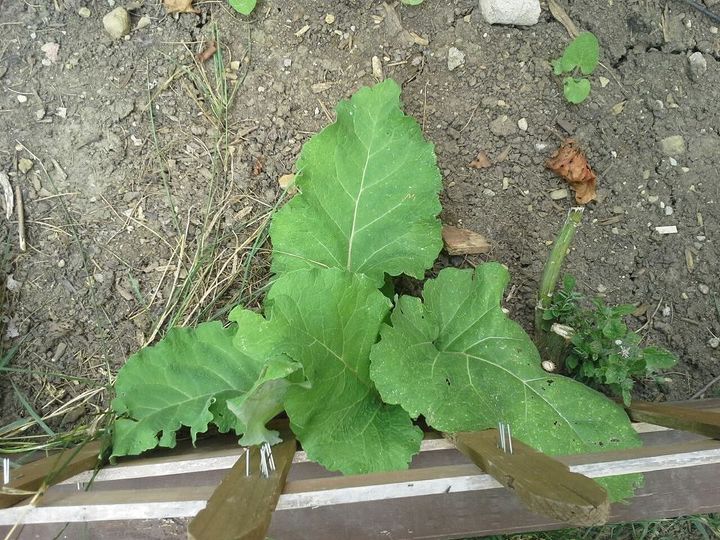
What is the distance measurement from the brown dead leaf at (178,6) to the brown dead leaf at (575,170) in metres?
1.38

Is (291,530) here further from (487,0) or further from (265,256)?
(487,0)

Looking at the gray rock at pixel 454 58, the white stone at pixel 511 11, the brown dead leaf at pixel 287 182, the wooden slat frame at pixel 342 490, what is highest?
the white stone at pixel 511 11

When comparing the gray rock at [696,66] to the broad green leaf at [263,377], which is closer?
the broad green leaf at [263,377]

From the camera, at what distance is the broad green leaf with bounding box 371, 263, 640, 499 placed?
5.25 ft

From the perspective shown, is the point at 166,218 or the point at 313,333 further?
the point at 166,218

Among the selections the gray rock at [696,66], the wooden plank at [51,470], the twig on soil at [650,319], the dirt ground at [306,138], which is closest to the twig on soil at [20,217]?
the dirt ground at [306,138]

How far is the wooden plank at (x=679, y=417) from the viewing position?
147 cm

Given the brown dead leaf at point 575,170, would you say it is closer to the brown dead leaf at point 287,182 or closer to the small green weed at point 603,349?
the small green weed at point 603,349

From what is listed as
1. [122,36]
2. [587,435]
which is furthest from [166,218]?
[587,435]

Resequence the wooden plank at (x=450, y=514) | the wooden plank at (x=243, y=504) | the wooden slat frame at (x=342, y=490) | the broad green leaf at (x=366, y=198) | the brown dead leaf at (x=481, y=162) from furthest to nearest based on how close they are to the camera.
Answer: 1. the brown dead leaf at (x=481, y=162)
2. the broad green leaf at (x=366, y=198)
3. the wooden plank at (x=450, y=514)
4. the wooden slat frame at (x=342, y=490)
5. the wooden plank at (x=243, y=504)

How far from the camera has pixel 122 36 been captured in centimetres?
216

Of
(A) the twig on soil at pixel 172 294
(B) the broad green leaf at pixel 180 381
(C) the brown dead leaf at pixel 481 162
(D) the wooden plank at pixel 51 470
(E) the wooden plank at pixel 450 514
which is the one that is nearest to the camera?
(D) the wooden plank at pixel 51 470

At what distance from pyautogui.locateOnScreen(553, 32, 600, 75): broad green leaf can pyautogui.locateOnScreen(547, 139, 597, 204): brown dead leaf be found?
26cm

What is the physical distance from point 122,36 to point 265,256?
921 millimetres
